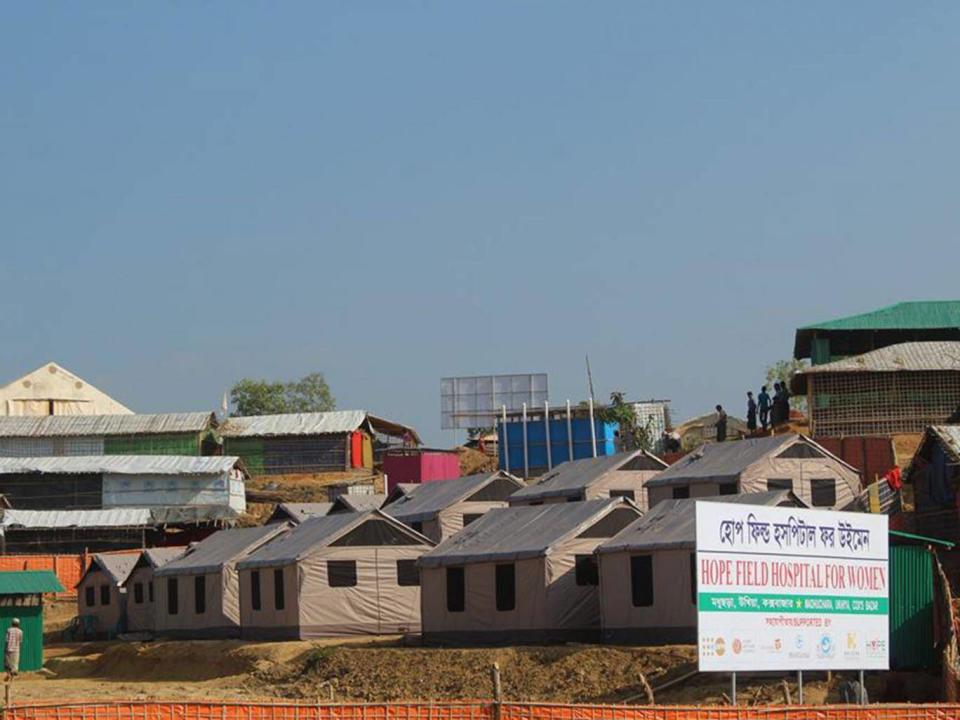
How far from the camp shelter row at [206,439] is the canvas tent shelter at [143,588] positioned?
23.9 meters

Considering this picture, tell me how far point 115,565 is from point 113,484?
1448 centimetres

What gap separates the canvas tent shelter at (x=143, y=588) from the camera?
152 feet

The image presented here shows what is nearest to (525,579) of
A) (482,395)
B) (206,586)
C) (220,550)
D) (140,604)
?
(206,586)

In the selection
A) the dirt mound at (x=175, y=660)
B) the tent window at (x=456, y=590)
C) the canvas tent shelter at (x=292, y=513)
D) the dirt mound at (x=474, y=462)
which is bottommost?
the dirt mound at (x=175, y=660)

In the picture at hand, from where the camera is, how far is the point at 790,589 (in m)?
19.2

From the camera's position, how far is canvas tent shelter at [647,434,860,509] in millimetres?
41281

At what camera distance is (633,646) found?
102 feet

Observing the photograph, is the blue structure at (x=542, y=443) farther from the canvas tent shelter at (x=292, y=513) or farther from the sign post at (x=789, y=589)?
the sign post at (x=789, y=589)

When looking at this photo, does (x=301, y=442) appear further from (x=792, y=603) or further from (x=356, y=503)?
(x=792, y=603)

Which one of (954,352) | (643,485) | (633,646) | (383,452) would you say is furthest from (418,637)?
(383,452)

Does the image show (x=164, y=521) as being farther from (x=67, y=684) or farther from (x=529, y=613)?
(x=529, y=613)

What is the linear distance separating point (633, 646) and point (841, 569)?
37.6 ft

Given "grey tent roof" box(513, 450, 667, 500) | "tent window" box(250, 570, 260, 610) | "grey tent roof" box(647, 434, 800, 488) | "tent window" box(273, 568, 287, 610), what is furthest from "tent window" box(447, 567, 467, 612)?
"grey tent roof" box(513, 450, 667, 500)

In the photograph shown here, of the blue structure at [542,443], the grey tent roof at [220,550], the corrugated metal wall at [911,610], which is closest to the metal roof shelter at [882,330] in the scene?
the blue structure at [542,443]
